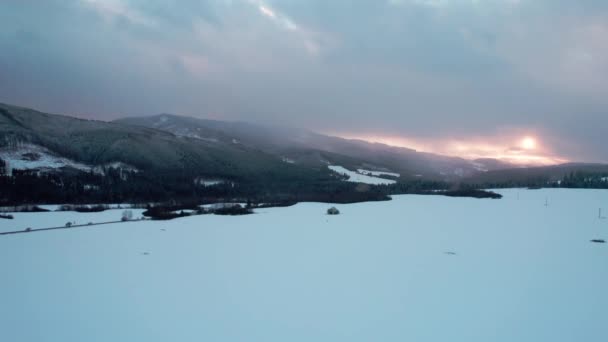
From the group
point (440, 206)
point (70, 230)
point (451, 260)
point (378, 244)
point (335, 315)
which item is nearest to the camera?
point (335, 315)

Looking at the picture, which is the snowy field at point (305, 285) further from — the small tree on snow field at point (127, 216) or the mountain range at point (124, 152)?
the mountain range at point (124, 152)

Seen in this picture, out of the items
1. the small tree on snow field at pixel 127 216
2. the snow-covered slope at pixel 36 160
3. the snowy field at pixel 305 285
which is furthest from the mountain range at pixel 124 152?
the snowy field at pixel 305 285

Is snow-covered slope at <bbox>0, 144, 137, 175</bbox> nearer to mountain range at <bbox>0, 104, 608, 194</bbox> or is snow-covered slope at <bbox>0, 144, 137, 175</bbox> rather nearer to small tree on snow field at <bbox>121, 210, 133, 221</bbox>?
mountain range at <bbox>0, 104, 608, 194</bbox>

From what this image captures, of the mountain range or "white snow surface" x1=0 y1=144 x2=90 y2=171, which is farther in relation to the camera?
the mountain range

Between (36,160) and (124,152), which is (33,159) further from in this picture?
(124,152)

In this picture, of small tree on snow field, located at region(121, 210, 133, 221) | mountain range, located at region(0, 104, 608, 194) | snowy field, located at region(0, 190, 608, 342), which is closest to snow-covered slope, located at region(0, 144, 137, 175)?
mountain range, located at region(0, 104, 608, 194)

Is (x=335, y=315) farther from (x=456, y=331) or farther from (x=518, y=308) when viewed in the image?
(x=518, y=308)

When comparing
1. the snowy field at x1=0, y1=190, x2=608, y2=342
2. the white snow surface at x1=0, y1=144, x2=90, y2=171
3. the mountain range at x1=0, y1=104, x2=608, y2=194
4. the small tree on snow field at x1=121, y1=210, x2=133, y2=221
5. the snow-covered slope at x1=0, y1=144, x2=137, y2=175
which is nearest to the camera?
the snowy field at x1=0, y1=190, x2=608, y2=342

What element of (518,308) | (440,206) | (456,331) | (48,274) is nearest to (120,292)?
(48,274)
